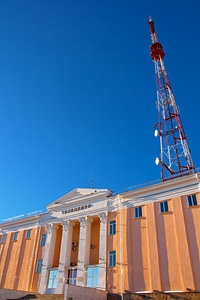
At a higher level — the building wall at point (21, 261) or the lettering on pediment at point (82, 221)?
the lettering on pediment at point (82, 221)

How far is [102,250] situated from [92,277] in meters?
2.54

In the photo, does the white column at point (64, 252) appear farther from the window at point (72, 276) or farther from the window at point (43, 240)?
the window at point (43, 240)

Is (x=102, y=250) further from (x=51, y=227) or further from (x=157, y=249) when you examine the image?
(x=51, y=227)

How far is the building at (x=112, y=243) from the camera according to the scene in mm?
20078

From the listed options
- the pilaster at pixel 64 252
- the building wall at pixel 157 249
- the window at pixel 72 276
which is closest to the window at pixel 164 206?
the building wall at pixel 157 249

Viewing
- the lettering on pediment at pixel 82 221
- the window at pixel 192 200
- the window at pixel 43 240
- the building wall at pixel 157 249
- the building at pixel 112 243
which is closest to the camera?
the building wall at pixel 157 249

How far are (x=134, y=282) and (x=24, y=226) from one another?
16.6m


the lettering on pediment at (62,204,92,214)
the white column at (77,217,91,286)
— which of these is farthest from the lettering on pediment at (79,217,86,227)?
the lettering on pediment at (62,204,92,214)

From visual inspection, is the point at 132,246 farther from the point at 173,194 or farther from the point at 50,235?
the point at 50,235

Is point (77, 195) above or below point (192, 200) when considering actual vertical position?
above

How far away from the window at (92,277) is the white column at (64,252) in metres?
2.53

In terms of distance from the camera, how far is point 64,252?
26219 mm

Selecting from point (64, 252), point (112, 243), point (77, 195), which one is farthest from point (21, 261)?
point (112, 243)

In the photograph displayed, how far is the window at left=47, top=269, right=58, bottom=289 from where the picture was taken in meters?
25.5
